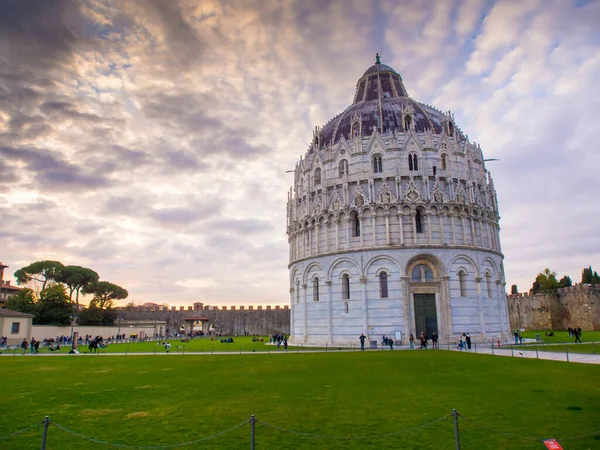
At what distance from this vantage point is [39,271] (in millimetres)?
83688

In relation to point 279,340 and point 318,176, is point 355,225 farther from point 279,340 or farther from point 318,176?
point 279,340

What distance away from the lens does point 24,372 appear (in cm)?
2517

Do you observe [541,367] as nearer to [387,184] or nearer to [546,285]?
[387,184]

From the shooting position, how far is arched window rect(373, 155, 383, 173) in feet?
163

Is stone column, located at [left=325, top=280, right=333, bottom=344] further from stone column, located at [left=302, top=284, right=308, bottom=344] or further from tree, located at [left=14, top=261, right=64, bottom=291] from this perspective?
tree, located at [left=14, top=261, right=64, bottom=291]

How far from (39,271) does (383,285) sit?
233 ft

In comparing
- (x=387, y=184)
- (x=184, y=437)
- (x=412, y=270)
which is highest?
(x=387, y=184)

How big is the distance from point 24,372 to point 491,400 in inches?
992

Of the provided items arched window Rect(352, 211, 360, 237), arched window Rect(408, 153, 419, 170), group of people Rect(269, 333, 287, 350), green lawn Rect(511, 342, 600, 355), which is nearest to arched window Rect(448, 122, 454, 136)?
arched window Rect(408, 153, 419, 170)

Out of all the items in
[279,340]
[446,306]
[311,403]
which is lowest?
[311,403]

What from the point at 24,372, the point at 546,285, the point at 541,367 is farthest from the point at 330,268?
the point at 546,285

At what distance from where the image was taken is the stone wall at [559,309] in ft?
228

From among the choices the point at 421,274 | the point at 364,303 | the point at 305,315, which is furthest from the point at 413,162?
the point at 305,315

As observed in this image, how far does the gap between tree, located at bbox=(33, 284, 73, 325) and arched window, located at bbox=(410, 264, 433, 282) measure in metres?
54.8
